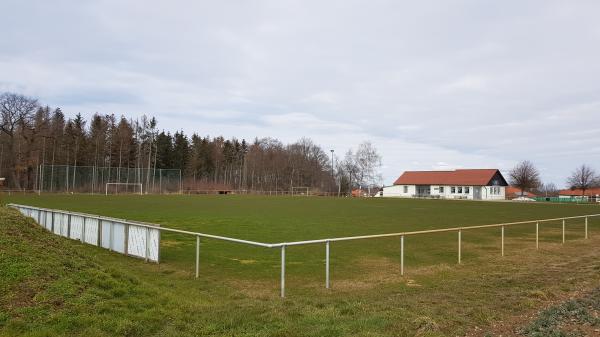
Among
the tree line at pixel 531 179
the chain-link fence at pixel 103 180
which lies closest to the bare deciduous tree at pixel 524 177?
the tree line at pixel 531 179

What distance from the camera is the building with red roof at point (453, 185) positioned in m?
88.5

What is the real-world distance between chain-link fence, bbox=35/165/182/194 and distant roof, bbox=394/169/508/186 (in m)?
49.0

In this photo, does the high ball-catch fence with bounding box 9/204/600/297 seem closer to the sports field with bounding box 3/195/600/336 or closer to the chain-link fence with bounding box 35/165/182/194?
the sports field with bounding box 3/195/600/336

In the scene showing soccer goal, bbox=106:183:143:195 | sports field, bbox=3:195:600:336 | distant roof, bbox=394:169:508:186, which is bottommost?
sports field, bbox=3:195:600:336

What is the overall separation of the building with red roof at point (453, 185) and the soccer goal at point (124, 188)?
52990 mm

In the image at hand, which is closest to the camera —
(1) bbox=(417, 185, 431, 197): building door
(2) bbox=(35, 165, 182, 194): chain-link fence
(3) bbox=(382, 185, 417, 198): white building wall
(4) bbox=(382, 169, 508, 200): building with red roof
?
(2) bbox=(35, 165, 182, 194): chain-link fence

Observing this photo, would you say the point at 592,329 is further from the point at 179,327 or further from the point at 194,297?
the point at 194,297

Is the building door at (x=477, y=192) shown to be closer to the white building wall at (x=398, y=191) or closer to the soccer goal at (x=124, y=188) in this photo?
the white building wall at (x=398, y=191)

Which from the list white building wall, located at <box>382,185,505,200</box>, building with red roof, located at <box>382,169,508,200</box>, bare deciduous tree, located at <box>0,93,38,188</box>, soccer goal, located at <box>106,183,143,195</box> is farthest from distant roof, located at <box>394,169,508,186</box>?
bare deciduous tree, located at <box>0,93,38,188</box>

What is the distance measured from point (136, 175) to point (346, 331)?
262 ft

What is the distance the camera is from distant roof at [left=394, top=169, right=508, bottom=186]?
3514 inches

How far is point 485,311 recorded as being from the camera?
275 inches

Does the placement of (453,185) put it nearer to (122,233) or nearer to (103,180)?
(103,180)

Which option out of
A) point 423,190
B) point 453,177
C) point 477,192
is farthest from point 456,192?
point 423,190
